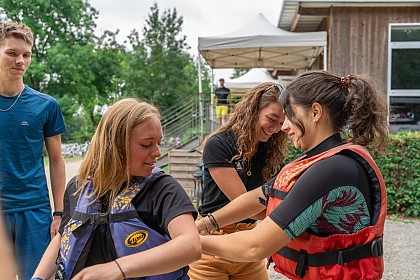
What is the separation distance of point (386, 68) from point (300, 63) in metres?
3.87

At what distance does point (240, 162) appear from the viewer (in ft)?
8.69

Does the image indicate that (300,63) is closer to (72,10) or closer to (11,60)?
(11,60)

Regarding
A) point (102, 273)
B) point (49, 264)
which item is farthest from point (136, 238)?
point (49, 264)

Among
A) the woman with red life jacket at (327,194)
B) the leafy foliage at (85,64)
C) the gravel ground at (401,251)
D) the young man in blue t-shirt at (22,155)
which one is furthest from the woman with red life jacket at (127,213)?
the leafy foliage at (85,64)

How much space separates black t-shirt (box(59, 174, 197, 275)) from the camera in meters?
1.60

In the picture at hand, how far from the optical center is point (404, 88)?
1068 centimetres

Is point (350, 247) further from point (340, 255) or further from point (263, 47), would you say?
point (263, 47)

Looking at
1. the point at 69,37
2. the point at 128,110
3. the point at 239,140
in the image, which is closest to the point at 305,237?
the point at 128,110

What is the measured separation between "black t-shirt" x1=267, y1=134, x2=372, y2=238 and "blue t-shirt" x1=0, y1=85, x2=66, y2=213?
179 centimetres

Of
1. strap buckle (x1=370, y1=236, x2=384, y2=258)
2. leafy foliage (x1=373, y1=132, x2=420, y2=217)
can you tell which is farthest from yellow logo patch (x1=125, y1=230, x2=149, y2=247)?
leafy foliage (x1=373, y1=132, x2=420, y2=217)

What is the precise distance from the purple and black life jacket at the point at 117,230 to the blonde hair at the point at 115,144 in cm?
5

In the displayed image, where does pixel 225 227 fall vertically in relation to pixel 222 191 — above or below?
below

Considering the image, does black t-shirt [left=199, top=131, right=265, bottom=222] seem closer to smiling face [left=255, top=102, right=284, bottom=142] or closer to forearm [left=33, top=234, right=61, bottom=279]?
smiling face [left=255, top=102, right=284, bottom=142]

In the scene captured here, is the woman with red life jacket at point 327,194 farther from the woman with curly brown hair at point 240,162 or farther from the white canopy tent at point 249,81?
the white canopy tent at point 249,81
